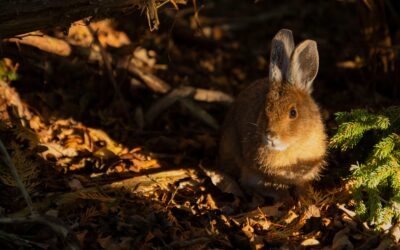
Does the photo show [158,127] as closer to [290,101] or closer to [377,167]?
[290,101]

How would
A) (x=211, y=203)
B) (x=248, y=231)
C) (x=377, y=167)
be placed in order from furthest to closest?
(x=211, y=203) < (x=248, y=231) < (x=377, y=167)

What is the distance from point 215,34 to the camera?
29.1ft

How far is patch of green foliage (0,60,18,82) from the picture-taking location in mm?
6039

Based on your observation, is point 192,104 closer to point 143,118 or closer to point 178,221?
point 143,118

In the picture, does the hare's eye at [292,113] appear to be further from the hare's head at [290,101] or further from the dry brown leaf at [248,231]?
the dry brown leaf at [248,231]

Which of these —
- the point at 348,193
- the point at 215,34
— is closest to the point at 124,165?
the point at 348,193

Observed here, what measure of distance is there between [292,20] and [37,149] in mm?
5445

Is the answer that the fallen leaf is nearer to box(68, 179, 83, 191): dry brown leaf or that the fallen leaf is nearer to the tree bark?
box(68, 179, 83, 191): dry brown leaf

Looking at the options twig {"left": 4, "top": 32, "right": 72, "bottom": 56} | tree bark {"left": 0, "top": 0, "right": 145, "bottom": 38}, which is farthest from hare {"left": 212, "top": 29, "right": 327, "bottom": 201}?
twig {"left": 4, "top": 32, "right": 72, "bottom": 56}

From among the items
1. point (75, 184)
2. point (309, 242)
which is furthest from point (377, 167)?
point (75, 184)

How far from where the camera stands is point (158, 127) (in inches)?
269

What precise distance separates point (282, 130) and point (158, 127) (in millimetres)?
2241

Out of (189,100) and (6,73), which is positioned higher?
(6,73)

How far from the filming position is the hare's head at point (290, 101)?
5.05m
